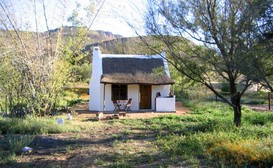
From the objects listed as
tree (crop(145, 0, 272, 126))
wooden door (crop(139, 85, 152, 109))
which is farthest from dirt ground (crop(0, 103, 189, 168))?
A: wooden door (crop(139, 85, 152, 109))

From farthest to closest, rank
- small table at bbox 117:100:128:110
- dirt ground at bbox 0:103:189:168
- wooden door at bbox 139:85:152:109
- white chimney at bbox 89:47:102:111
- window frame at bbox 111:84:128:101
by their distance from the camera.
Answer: wooden door at bbox 139:85:152:109
window frame at bbox 111:84:128:101
white chimney at bbox 89:47:102:111
small table at bbox 117:100:128:110
dirt ground at bbox 0:103:189:168

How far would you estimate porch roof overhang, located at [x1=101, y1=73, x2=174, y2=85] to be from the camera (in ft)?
74.0

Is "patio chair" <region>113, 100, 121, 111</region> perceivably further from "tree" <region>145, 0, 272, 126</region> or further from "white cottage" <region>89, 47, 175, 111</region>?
"tree" <region>145, 0, 272, 126</region>

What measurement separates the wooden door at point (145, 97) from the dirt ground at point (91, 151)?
486 inches

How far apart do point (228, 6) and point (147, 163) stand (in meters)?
5.62

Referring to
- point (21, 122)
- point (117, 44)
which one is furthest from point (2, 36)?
point (117, 44)

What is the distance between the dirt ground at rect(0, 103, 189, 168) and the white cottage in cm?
1121

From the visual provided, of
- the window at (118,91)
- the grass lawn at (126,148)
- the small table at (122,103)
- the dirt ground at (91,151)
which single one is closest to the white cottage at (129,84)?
the window at (118,91)

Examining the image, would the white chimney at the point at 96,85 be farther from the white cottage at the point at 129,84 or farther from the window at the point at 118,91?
the window at the point at 118,91

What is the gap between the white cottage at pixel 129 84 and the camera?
74.8 feet

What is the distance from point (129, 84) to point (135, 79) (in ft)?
1.79

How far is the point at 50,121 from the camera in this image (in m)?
12.9

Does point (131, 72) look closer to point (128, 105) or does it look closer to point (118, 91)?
point (118, 91)

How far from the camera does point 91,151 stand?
845 cm
